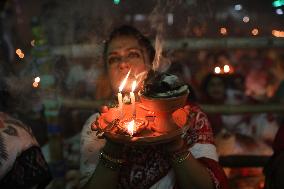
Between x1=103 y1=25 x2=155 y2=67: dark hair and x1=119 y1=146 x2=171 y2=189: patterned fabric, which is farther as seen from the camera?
x1=103 y1=25 x2=155 y2=67: dark hair

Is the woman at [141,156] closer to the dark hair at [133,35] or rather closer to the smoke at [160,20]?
the dark hair at [133,35]

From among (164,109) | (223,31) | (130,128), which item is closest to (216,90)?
(223,31)

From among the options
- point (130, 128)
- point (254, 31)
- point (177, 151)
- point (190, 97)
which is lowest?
point (177, 151)

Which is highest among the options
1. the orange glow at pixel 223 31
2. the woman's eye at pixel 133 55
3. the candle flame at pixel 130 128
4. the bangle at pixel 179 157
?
the orange glow at pixel 223 31

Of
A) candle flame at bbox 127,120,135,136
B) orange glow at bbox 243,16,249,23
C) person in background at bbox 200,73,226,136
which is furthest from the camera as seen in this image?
person in background at bbox 200,73,226,136

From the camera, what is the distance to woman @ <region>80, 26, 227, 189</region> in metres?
2.55

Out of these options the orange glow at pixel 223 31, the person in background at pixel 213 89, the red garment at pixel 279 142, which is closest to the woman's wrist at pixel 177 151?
the red garment at pixel 279 142

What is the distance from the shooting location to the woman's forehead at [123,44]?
3.49 m

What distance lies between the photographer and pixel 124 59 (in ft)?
11.3

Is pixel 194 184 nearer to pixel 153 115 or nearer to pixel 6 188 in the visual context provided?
pixel 153 115

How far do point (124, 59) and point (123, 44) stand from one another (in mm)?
161

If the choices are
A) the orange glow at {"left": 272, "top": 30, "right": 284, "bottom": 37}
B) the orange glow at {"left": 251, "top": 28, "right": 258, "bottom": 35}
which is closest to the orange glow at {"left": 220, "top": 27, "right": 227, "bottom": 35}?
the orange glow at {"left": 251, "top": 28, "right": 258, "bottom": 35}

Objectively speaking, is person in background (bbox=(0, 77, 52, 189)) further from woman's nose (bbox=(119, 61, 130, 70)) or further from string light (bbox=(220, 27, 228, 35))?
string light (bbox=(220, 27, 228, 35))

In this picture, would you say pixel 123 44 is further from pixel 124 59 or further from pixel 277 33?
pixel 277 33
